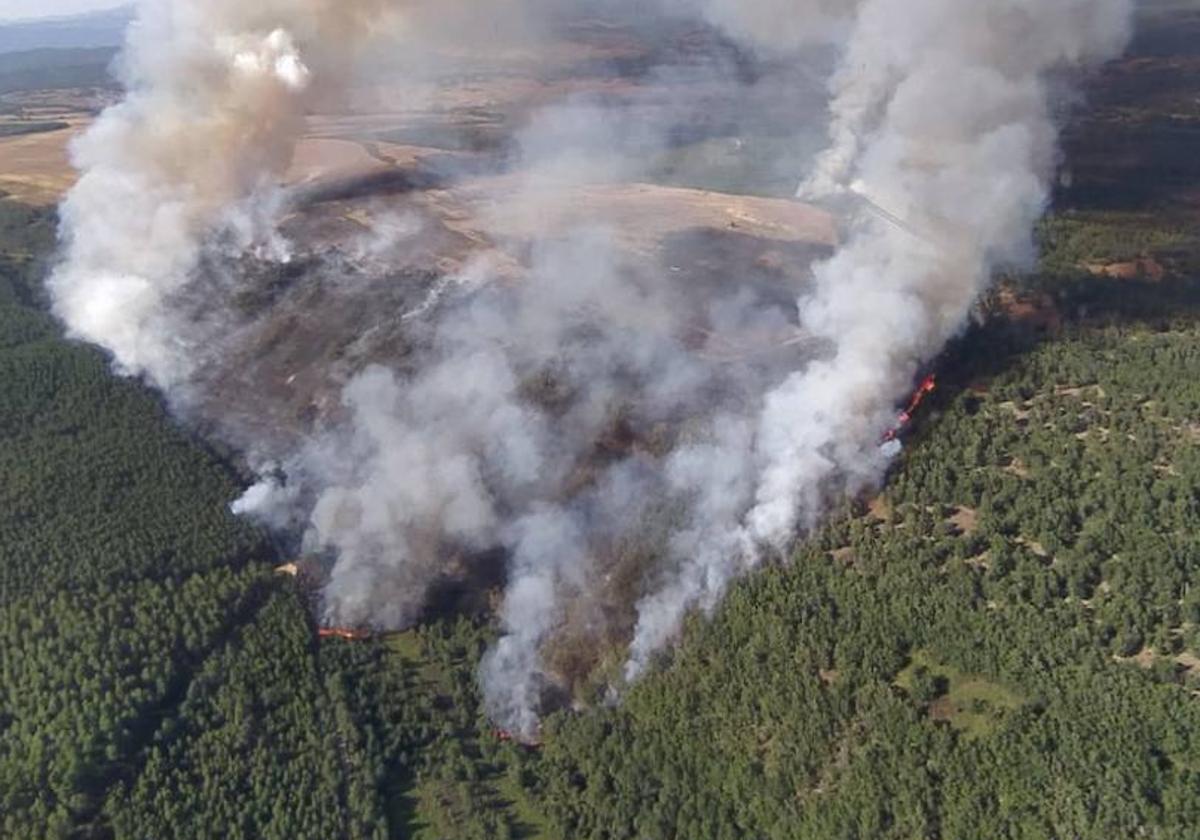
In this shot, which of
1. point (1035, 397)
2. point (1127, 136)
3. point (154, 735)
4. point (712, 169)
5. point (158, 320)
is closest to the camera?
point (154, 735)

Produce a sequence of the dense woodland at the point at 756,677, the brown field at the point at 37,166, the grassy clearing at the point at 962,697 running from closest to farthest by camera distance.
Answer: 1. the dense woodland at the point at 756,677
2. the grassy clearing at the point at 962,697
3. the brown field at the point at 37,166

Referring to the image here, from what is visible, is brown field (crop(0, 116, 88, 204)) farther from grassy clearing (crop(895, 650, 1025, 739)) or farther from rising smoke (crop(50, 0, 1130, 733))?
grassy clearing (crop(895, 650, 1025, 739))

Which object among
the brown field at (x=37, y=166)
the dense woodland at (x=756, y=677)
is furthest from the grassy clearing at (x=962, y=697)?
the brown field at (x=37, y=166)

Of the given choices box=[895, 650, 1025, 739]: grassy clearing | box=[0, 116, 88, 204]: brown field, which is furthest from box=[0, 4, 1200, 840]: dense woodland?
box=[0, 116, 88, 204]: brown field

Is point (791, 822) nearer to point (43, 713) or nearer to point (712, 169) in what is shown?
point (43, 713)

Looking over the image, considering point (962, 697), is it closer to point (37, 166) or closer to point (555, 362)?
point (555, 362)

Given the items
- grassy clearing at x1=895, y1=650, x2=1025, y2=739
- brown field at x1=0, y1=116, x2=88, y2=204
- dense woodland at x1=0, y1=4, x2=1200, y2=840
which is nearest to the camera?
dense woodland at x1=0, y1=4, x2=1200, y2=840

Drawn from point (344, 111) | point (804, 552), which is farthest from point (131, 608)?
point (344, 111)

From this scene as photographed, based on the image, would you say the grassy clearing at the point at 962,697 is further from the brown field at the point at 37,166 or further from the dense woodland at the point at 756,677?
the brown field at the point at 37,166
